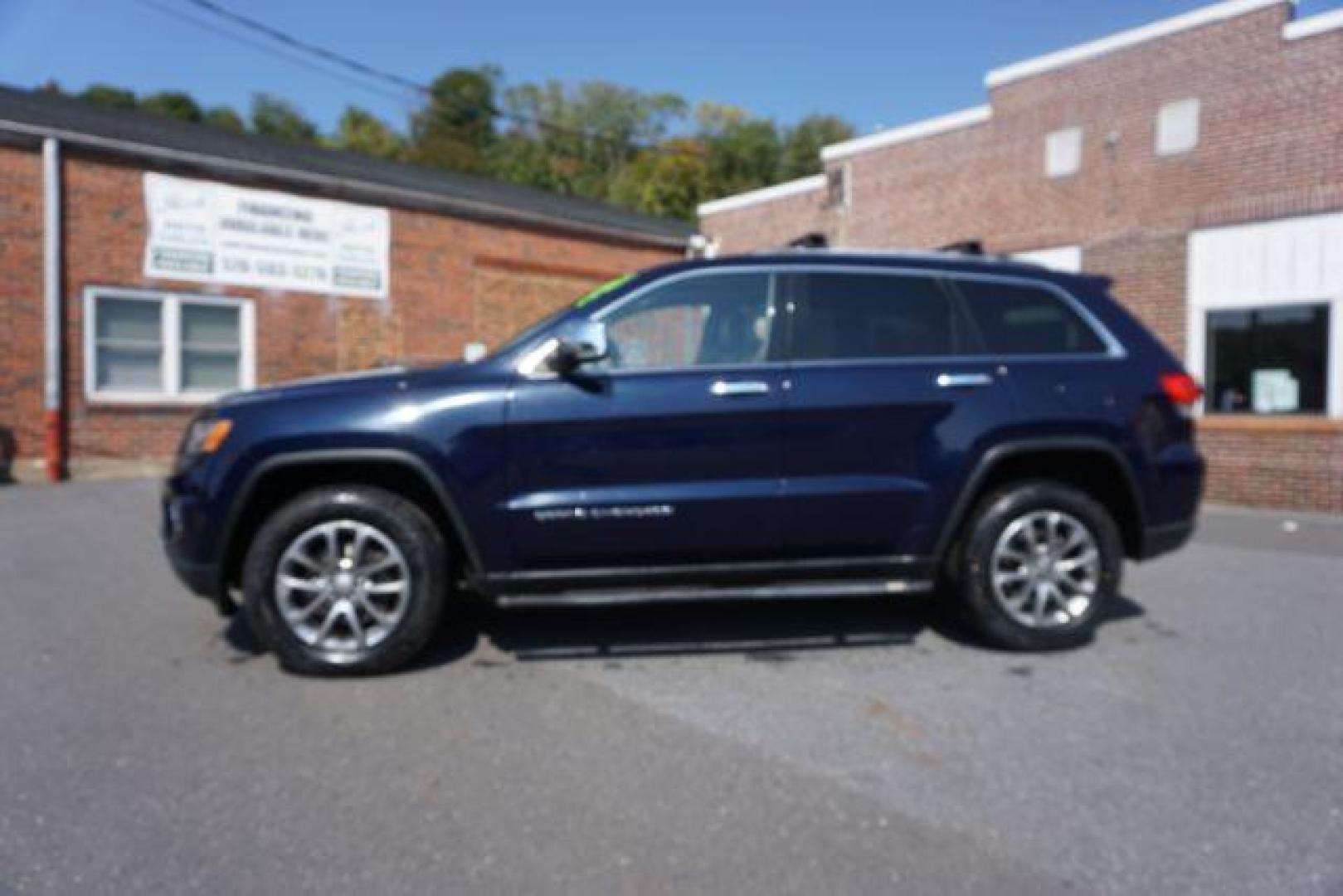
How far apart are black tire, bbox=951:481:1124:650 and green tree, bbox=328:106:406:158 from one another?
163 feet

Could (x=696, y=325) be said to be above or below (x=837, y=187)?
below

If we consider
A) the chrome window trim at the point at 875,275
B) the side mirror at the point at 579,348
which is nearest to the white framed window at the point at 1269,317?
the chrome window trim at the point at 875,275

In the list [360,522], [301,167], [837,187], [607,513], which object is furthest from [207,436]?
[837,187]

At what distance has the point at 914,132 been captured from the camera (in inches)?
550

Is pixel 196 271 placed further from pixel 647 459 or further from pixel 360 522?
pixel 647 459

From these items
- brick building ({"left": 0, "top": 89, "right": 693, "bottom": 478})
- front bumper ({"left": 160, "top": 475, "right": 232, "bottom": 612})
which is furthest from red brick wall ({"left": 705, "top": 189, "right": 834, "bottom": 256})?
front bumper ({"left": 160, "top": 475, "right": 232, "bottom": 612})

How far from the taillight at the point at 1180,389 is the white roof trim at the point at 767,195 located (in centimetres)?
1164

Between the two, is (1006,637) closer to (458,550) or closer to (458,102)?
(458,550)

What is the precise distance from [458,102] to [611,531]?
1842cm

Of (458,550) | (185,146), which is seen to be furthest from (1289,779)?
(185,146)

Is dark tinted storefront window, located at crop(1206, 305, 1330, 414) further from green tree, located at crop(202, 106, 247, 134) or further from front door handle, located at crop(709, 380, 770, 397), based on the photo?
green tree, located at crop(202, 106, 247, 134)

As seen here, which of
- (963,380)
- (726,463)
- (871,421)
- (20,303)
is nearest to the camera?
(726,463)

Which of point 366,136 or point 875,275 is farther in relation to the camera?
point 366,136

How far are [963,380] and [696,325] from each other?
1.32m
